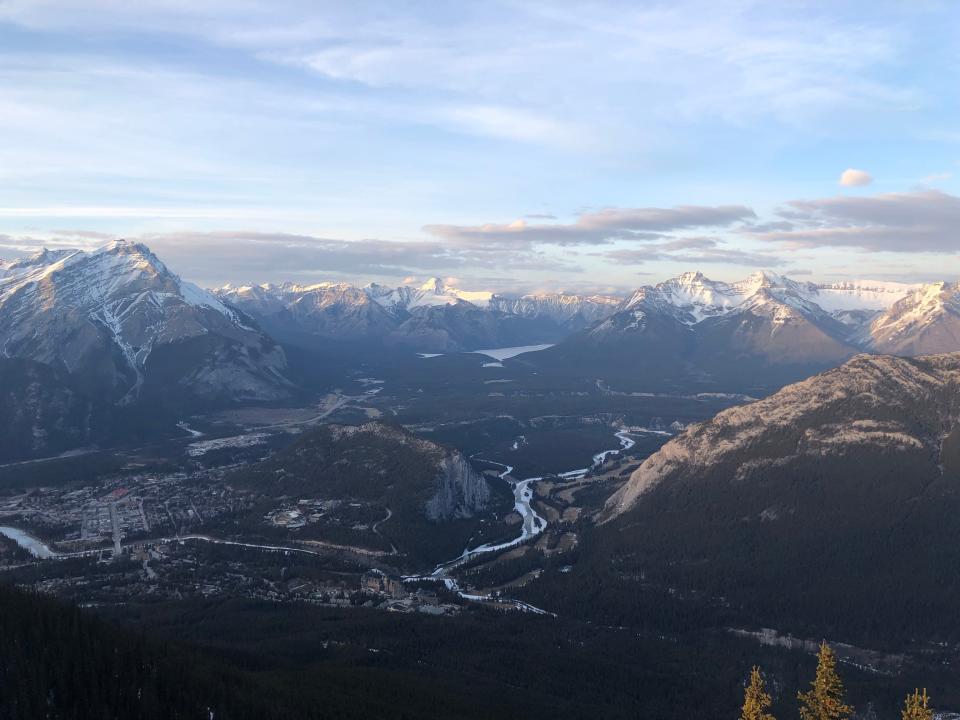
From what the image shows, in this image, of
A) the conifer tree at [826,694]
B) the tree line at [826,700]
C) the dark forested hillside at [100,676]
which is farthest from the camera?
the dark forested hillside at [100,676]

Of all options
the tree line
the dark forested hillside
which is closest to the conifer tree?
the tree line

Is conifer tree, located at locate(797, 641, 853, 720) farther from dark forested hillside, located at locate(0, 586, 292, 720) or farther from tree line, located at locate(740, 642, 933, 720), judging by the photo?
dark forested hillside, located at locate(0, 586, 292, 720)

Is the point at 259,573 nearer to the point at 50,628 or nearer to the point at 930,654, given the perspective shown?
the point at 50,628

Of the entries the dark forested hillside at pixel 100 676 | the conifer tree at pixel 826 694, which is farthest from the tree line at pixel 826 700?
the dark forested hillside at pixel 100 676

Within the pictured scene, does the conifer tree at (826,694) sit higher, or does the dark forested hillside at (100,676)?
the conifer tree at (826,694)

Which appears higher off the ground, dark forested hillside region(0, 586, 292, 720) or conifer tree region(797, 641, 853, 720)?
conifer tree region(797, 641, 853, 720)

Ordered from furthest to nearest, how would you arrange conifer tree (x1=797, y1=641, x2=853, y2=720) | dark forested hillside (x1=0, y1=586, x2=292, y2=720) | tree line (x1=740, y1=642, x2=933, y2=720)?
dark forested hillside (x1=0, y1=586, x2=292, y2=720), conifer tree (x1=797, y1=641, x2=853, y2=720), tree line (x1=740, y1=642, x2=933, y2=720)

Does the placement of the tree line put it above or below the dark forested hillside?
above

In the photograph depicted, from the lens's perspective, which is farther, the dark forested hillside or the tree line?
the dark forested hillside

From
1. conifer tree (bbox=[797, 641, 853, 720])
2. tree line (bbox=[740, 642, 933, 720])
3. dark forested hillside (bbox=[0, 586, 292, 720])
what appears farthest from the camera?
dark forested hillside (bbox=[0, 586, 292, 720])

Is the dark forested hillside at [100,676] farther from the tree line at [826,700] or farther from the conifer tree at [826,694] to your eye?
the conifer tree at [826,694]

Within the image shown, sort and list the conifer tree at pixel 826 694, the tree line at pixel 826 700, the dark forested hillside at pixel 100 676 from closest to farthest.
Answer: the tree line at pixel 826 700 → the conifer tree at pixel 826 694 → the dark forested hillside at pixel 100 676

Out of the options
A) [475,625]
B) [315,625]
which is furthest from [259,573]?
[475,625]
